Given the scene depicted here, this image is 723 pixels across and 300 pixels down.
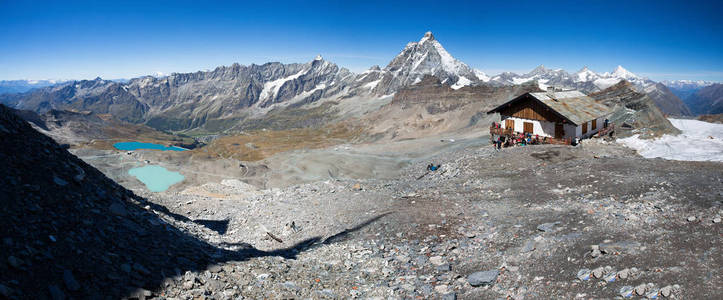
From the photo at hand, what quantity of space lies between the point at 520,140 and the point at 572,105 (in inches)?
276

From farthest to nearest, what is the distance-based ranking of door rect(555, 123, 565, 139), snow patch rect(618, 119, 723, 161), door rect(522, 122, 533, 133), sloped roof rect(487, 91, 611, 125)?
1. door rect(522, 122, 533, 133)
2. door rect(555, 123, 565, 139)
3. sloped roof rect(487, 91, 611, 125)
4. snow patch rect(618, 119, 723, 161)

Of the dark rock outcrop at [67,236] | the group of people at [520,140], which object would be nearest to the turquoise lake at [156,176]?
the dark rock outcrop at [67,236]

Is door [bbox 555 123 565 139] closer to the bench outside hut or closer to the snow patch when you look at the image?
the bench outside hut

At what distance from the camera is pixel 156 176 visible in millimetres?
70812

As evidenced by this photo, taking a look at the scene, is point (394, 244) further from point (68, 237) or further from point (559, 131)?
point (559, 131)

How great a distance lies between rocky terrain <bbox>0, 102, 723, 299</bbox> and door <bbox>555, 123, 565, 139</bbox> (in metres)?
16.6

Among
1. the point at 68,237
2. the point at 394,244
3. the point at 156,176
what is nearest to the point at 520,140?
the point at 394,244

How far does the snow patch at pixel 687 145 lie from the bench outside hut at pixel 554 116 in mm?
4240

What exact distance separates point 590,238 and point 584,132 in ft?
102

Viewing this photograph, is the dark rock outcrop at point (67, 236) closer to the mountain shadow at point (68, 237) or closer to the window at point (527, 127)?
the mountain shadow at point (68, 237)

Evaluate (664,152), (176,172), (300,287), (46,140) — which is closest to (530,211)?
(300,287)

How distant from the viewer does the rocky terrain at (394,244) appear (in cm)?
789

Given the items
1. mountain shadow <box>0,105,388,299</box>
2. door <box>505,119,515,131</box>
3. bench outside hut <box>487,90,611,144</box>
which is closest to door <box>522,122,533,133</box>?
bench outside hut <box>487,90,611,144</box>

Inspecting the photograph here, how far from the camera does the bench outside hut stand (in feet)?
116
